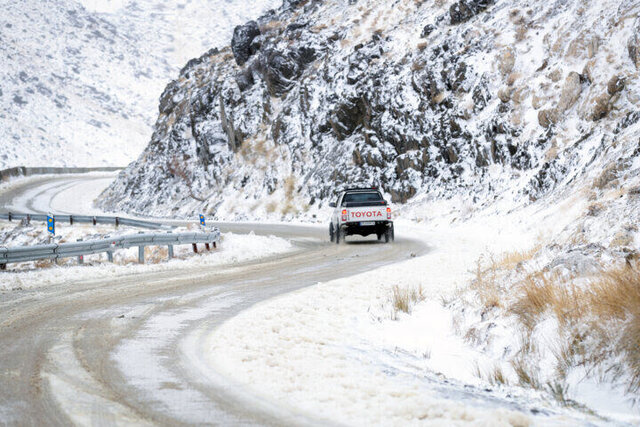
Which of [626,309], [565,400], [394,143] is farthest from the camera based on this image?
[394,143]

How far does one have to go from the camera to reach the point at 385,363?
511cm

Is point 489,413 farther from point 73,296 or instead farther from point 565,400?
point 73,296

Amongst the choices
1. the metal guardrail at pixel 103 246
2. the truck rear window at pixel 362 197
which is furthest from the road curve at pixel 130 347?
the truck rear window at pixel 362 197

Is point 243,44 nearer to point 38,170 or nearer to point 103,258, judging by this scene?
point 103,258

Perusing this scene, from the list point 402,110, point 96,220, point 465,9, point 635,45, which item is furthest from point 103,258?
point 465,9

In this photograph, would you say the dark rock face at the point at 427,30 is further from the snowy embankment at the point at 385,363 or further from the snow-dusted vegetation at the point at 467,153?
the snowy embankment at the point at 385,363

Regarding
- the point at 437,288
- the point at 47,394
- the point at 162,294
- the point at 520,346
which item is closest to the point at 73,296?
the point at 162,294

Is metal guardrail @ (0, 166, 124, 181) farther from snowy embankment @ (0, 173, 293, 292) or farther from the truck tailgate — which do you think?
the truck tailgate

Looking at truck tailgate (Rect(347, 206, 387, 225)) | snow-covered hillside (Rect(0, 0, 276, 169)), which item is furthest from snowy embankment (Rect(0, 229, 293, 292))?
snow-covered hillside (Rect(0, 0, 276, 169))

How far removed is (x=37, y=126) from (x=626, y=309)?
102m

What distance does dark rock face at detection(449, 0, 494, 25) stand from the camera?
115 ft

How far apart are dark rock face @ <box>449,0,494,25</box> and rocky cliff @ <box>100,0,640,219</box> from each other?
109 mm

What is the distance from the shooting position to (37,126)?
92250 mm

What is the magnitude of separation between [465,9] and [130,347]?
1379 inches
